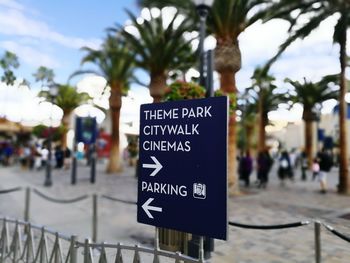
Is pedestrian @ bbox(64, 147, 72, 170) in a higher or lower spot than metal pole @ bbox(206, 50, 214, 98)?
lower

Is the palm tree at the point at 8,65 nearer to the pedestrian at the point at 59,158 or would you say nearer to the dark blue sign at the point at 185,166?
the dark blue sign at the point at 185,166

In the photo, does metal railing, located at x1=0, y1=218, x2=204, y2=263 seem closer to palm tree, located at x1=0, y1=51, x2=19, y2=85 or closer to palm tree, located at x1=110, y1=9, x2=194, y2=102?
palm tree, located at x1=0, y1=51, x2=19, y2=85

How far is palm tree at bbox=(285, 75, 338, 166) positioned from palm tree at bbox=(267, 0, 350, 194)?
12873mm

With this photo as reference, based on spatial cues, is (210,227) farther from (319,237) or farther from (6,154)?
(6,154)

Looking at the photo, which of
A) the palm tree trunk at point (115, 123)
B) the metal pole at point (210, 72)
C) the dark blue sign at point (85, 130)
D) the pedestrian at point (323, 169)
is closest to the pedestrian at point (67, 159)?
the palm tree trunk at point (115, 123)

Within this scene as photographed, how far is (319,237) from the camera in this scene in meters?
Answer: 4.30

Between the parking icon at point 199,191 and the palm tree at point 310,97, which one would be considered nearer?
the parking icon at point 199,191

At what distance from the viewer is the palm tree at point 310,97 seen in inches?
1053

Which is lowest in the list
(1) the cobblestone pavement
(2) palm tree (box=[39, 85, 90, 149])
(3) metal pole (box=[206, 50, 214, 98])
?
(1) the cobblestone pavement

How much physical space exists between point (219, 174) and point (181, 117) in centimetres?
56

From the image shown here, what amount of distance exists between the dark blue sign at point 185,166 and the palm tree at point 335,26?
433 inches

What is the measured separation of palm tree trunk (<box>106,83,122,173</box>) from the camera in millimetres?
20734

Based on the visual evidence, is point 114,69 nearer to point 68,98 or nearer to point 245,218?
point 245,218

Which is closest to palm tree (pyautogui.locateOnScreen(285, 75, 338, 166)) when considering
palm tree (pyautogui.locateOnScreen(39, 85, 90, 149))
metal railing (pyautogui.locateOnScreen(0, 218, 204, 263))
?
palm tree (pyautogui.locateOnScreen(39, 85, 90, 149))
